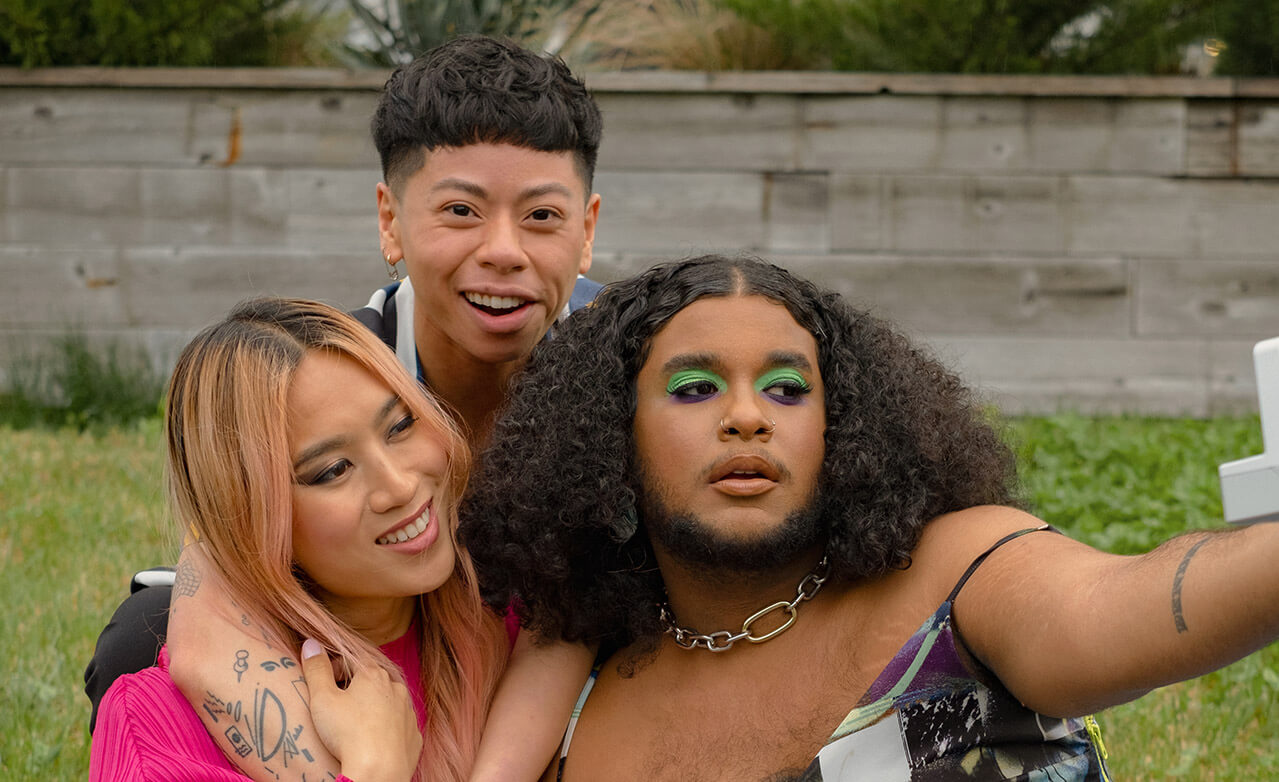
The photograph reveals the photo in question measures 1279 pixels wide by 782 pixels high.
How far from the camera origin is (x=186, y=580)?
2.92 meters

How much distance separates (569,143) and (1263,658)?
2947mm

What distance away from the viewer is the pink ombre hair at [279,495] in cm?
276

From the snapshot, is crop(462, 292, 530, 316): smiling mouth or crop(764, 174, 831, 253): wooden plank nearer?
crop(462, 292, 530, 316): smiling mouth

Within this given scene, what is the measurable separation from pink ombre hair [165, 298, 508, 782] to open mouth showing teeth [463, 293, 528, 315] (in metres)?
0.52

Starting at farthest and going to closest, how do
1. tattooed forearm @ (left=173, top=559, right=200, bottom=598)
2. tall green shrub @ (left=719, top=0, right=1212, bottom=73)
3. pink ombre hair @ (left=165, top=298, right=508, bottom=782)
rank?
tall green shrub @ (left=719, top=0, right=1212, bottom=73) → tattooed forearm @ (left=173, top=559, right=200, bottom=598) → pink ombre hair @ (left=165, top=298, right=508, bottom=782)

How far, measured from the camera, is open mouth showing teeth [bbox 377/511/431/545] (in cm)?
283

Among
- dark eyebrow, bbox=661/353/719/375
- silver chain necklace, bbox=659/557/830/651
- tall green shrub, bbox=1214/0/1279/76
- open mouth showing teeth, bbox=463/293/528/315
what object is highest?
tall green shrub, bbox=1214/0/1279/76

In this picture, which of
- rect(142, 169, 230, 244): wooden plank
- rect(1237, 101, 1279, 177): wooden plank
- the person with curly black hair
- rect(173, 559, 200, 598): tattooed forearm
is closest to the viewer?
the person with curly black hair

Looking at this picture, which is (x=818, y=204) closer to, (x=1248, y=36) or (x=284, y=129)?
(x=1248, y=36)

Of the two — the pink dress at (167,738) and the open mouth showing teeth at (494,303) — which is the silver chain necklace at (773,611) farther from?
the open mouth showing teeth at (494,303)

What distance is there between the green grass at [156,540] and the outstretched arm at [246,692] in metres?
0.65

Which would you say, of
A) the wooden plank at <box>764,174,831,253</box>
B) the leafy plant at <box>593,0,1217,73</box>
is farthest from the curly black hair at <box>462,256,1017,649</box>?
the leafy plant at <box>593,0,1217,73</box>

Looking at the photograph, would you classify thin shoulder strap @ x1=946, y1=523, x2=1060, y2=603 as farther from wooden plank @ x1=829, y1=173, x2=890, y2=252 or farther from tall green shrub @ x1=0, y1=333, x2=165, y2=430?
tall green shrub @ x1=0, y1=333, x2=165, y2=430

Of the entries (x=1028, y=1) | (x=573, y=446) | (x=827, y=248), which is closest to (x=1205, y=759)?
(x=573, y=446)
